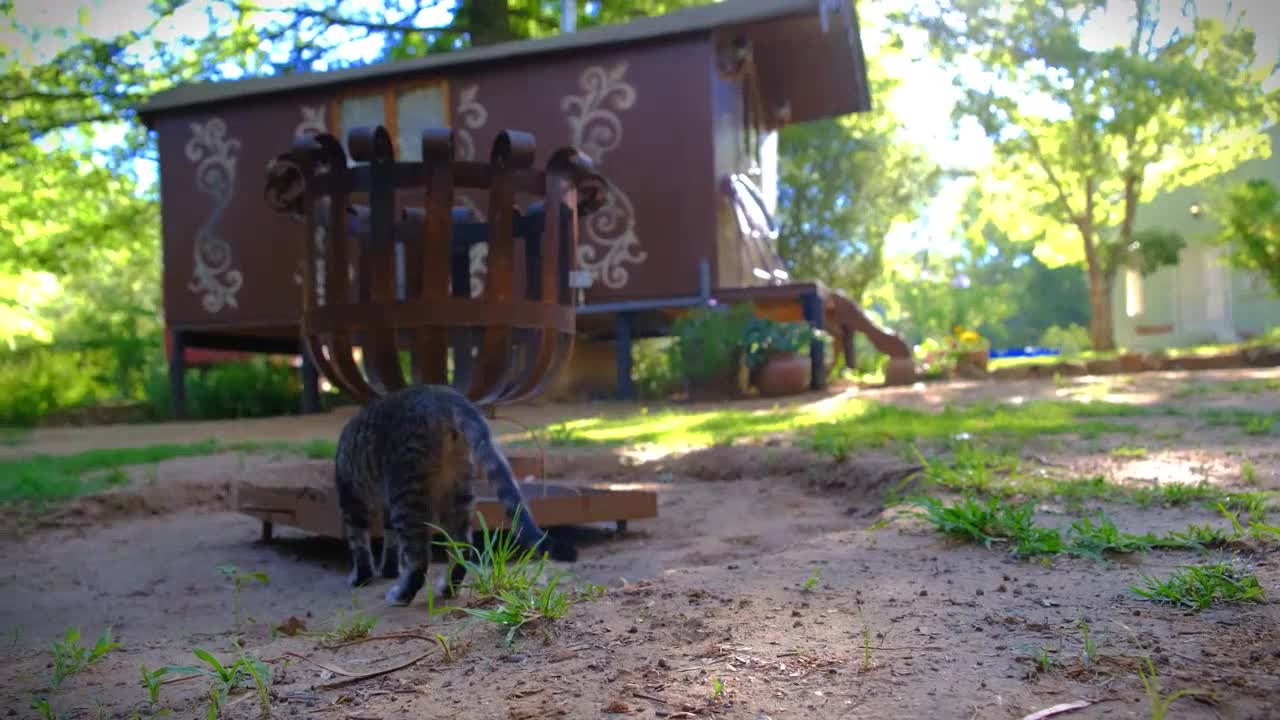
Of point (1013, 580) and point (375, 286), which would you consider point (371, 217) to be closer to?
point (375, 286)

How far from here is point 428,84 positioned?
Answer: 41.5 ft

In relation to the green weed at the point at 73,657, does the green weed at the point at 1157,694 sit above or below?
above

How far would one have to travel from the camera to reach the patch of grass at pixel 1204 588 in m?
2.23

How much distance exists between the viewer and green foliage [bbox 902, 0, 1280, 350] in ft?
51.4

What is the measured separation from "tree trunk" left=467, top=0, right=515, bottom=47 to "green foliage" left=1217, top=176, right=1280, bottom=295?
12.5 metres

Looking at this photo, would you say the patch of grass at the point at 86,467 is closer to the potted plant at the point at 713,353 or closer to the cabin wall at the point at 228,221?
the potted plant at the point at 713,353

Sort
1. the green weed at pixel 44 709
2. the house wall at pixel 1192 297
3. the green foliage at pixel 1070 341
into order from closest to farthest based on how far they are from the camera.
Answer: the green weed at pixel 44 709 → the green foliage at pixel 1070 341 → the house wall at pixel 1192 297

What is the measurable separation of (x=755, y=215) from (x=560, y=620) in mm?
11559

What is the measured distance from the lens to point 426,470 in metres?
3.29

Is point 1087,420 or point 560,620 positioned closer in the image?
point 560,620

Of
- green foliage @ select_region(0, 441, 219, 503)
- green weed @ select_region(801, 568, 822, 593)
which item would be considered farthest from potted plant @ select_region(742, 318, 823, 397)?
green weed @ select_region(801, 568, 822, 593)

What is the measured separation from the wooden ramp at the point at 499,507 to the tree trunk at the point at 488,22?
41.8ft

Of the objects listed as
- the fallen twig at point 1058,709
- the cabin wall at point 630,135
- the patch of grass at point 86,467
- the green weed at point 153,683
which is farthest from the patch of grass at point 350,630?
the cabin wall at point 630,135

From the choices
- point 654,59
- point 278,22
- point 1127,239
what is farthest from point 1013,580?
point 1127,239
